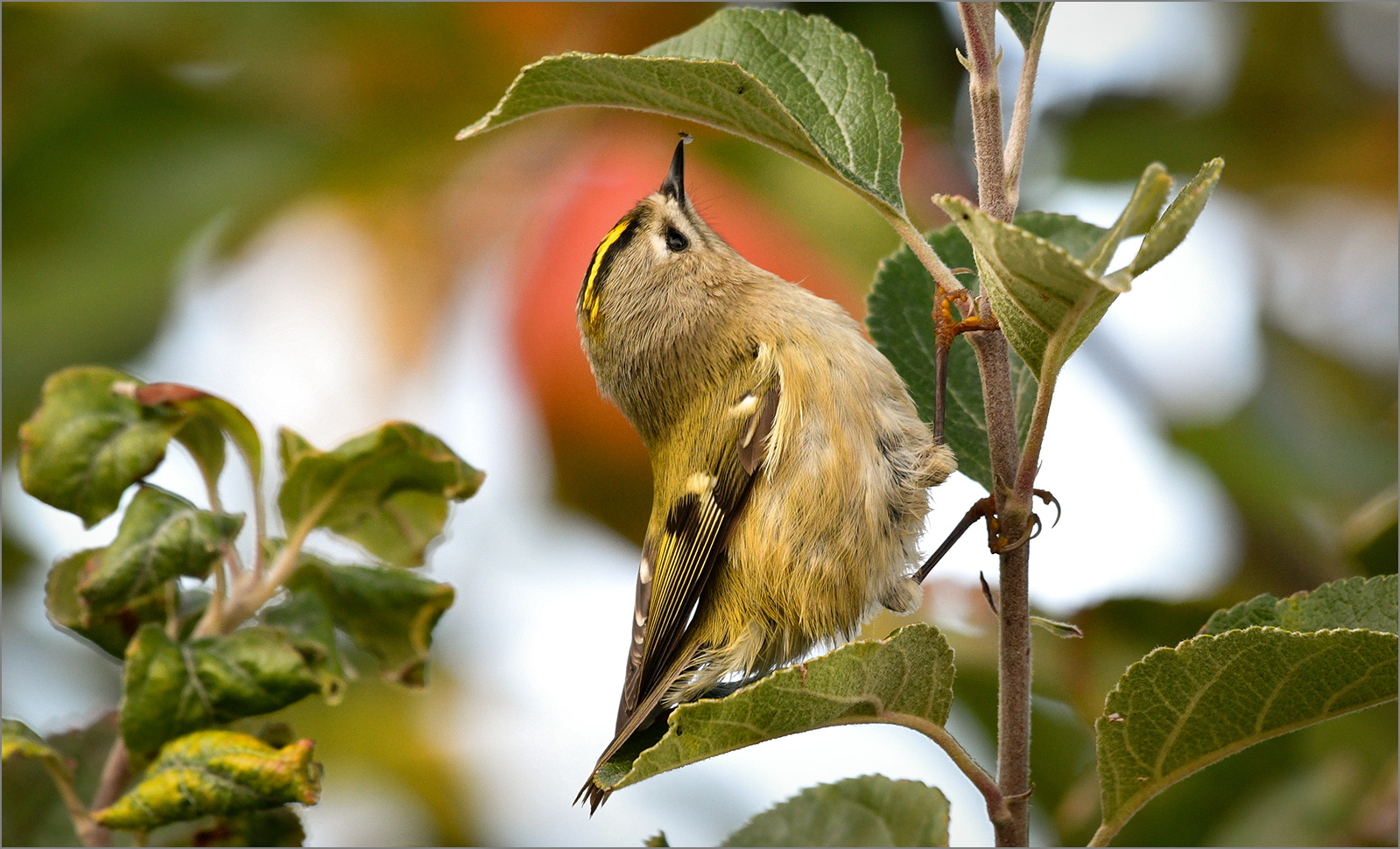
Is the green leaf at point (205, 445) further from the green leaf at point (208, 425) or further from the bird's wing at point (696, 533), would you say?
the bird's wing at point (696, 533)

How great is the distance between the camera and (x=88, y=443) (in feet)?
3.46

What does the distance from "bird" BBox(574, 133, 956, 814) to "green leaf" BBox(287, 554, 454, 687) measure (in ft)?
1.09

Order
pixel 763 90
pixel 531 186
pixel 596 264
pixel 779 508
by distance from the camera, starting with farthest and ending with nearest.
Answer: pixel 531 186 < pixel 596 264 < pixel 779 508 < pixel 763 90

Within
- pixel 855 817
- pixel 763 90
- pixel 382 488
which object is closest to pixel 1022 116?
pixel 763 90

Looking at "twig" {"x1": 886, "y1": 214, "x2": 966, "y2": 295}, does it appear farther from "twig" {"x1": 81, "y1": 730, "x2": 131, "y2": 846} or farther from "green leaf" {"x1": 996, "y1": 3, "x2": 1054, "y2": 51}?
"twig" {"x1": 81, "y1": 730, "x2": 131, "y2": 846}

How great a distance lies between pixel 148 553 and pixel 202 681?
0.12 metres

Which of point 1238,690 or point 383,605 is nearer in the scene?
point 1238,690

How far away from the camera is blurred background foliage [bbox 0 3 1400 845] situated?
6.33 ft

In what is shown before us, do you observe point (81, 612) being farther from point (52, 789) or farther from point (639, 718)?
point (639, 718)

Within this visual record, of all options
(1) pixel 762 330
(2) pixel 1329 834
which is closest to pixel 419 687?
(1) pixel 762 330

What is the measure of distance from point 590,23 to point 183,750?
173 centimetres

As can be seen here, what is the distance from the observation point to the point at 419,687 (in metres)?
1.22

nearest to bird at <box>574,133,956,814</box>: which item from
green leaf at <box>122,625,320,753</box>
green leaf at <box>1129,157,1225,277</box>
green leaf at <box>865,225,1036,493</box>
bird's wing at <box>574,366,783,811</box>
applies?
bird's wing at <box>574,366,783,811</box>

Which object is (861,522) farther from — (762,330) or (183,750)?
(183,750)
